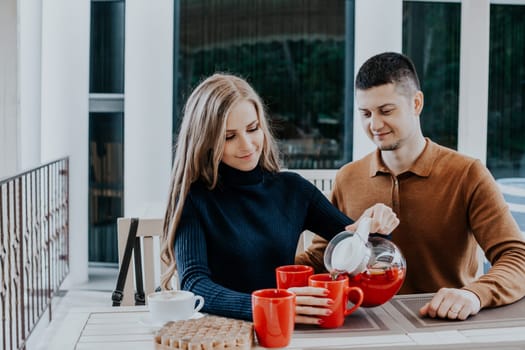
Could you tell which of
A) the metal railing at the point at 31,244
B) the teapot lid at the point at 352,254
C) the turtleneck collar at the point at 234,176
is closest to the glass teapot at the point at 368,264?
the teapot lid at the point at 352,254

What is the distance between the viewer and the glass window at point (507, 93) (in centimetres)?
399

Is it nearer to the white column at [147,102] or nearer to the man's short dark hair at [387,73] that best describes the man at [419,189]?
the man's short dark hair at [387,73]

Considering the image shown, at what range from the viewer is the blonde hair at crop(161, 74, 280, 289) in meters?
1.58

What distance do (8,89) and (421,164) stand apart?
8.59ft

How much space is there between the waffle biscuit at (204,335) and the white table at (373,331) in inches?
2.5

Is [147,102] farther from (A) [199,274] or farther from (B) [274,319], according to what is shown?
(B) [274,319]

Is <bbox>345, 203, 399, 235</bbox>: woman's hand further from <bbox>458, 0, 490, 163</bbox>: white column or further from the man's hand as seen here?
<bbox>458, 0, 490, 163</bbox>: white column

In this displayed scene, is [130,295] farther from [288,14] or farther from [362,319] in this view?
[288,14]

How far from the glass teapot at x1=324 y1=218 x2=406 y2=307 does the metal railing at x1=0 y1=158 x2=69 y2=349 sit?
5.61 feet

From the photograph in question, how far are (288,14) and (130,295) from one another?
8.41 ft

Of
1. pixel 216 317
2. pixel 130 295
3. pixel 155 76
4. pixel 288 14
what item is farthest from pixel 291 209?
pixel 288 14

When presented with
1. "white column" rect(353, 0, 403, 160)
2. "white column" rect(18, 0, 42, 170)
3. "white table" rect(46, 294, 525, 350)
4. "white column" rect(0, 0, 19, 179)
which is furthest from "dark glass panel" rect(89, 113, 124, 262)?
"white table" rect(46, 294, 525, 350)

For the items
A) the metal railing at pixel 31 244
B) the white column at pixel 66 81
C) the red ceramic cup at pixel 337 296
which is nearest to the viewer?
the red ceramic cup at pixel 337 296

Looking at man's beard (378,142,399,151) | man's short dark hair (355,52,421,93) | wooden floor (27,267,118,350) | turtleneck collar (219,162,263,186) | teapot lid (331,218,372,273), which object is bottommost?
wooden floor (27,267,118,350)
